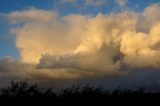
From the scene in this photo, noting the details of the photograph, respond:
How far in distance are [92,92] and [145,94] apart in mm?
5616

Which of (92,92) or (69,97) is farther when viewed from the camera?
(92,92)

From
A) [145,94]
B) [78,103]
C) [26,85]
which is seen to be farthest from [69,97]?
[145,94]

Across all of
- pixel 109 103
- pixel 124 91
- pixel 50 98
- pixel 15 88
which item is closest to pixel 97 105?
pixel 109 103

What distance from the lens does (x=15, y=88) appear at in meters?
35.3

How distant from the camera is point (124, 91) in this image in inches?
1411

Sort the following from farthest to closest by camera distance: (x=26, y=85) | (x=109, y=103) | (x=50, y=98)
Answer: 1. (x=26, y=85)
2. (x=109, y=103)
3. (x=50, y=98)

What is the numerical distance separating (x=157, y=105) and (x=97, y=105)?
7.48 meters

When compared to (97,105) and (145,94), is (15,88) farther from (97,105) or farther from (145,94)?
(145,94)

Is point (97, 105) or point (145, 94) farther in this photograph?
point (145, 94)

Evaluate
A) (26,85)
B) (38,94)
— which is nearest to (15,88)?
(26,85)

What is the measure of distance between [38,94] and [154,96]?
11299 mm

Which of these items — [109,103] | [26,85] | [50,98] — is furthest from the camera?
[26,85]

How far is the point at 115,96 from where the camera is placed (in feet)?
109

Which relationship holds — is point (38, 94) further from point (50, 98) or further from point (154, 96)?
point (154, 96)
